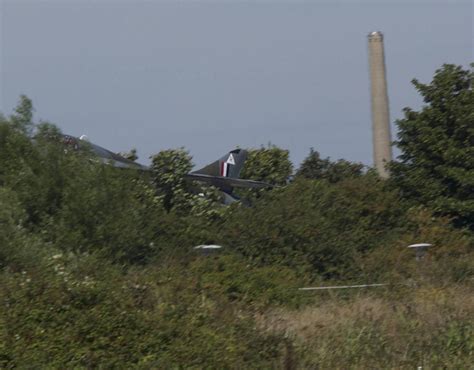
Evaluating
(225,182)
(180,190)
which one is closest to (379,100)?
(225,182)

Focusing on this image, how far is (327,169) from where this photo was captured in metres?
38.0

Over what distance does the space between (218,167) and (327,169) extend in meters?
6.19

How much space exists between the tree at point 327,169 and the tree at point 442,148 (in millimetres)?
4054

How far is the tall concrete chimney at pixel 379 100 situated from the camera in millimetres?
43562

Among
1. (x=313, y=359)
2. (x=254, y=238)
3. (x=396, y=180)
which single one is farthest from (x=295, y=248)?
(x=313, y=359)

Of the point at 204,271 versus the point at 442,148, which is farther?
the point at 442,148

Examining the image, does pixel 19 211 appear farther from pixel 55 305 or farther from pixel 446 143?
pixel 446 143

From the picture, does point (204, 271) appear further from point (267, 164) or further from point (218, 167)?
point (267, 164)

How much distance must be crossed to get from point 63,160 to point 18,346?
11.2m

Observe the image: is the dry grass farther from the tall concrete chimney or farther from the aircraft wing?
the tall concrete chimney

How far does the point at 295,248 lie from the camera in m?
21.9

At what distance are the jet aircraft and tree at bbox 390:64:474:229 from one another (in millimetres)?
4754

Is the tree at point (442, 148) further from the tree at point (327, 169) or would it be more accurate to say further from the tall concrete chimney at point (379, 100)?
the tall concrete chimney at point (379, 100)

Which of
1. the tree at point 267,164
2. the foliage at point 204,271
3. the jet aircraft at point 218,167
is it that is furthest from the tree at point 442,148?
the tree at point 267,164
